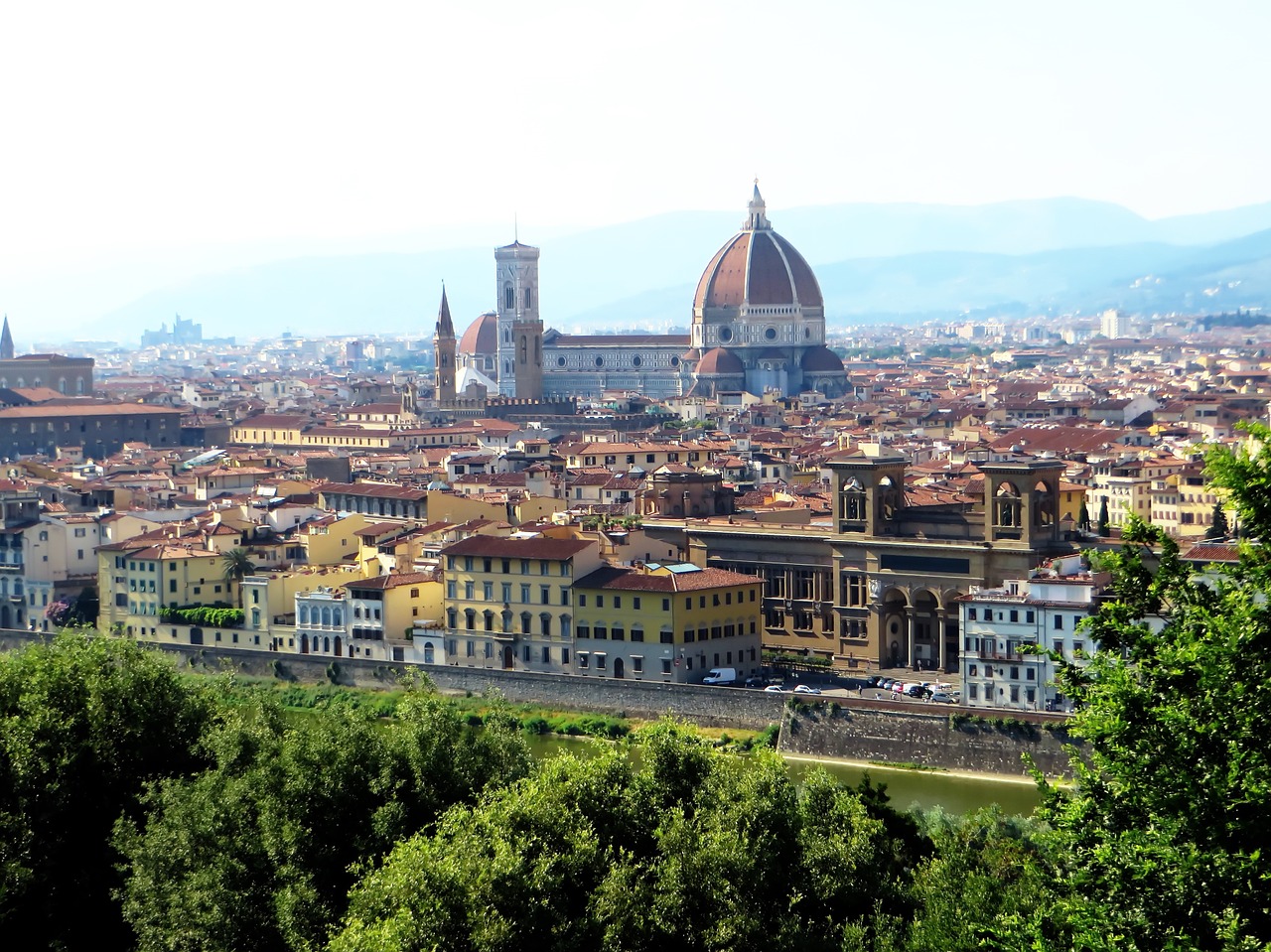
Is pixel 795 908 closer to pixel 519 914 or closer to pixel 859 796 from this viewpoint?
pixel 519 914

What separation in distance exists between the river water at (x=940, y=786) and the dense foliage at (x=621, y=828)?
592 centimetres

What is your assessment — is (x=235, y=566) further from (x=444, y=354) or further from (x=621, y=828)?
(x=444, y=354)

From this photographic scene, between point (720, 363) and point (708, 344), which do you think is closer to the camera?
point (720, 363)

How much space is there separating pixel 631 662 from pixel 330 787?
18205mm

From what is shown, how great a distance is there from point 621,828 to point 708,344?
348ft

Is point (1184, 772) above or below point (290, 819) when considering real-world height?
above

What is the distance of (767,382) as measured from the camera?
394 feet

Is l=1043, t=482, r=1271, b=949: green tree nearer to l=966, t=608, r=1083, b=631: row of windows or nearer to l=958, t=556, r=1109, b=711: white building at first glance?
l=958, t=556, r=1109, b=711: white building

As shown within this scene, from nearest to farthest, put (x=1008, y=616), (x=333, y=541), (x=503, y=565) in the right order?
(x=1008, y=616)
(x=503, y=565)
(x=333, y=541)

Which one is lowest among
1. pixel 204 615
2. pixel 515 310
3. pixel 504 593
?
pixel 204 615

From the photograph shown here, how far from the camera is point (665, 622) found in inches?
1549

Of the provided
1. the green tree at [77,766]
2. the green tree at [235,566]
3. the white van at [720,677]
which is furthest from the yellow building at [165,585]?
the green tree at [77,766]

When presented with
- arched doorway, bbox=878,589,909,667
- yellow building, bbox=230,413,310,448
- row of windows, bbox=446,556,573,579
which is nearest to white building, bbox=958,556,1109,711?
arched doorway, bbox=878,589,909,667

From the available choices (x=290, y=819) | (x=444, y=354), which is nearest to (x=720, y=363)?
(x=444, y=354)
